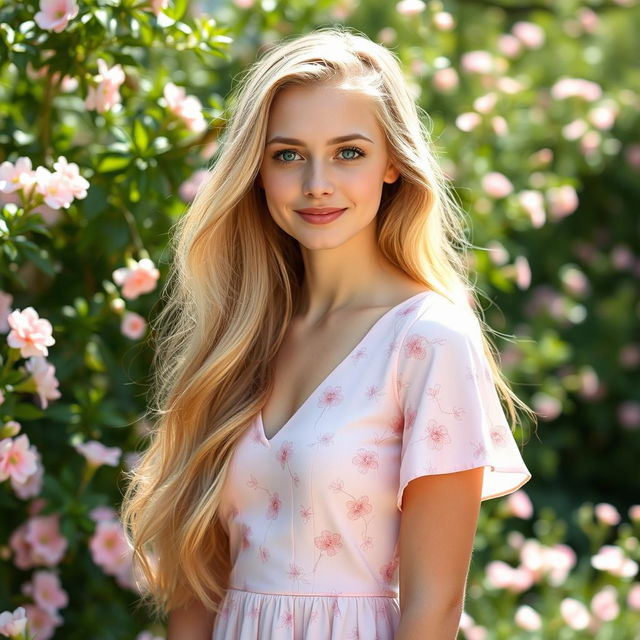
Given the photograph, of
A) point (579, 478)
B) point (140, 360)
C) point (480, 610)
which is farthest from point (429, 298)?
point (579, 478)

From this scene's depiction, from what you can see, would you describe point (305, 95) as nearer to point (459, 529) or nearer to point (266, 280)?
point (266, 280)

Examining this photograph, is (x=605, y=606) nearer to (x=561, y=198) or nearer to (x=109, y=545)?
(x=561, y=198)

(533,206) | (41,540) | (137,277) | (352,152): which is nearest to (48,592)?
(41,540)

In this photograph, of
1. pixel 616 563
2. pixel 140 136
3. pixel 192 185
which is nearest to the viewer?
pixel 140 136

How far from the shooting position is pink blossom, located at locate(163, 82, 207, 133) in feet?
8.35

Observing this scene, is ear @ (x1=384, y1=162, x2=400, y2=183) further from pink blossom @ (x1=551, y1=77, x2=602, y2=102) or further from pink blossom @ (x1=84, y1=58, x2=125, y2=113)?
pink blossom @ (x1=551, y1=77, x2=602, y2=102)

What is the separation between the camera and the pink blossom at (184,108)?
2.54 meters

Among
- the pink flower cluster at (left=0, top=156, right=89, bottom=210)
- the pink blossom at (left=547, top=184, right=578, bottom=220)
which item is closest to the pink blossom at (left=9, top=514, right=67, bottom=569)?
the pink flower cluster at (left=0, top=156, right=89, bottom=210)

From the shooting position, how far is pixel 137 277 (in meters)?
2.50

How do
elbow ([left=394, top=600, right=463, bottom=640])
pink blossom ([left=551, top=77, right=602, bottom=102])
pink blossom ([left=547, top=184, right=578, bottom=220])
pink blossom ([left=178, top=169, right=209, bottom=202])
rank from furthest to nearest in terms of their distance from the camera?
pink blossom ([left=551, top=77, right=602, bottom=102])
pink blossom ([left=547, top=184, right=578, bottom=220])
pink blossom ([left=178, top=169, right=209, bottom=202])
elbow ([left=394, top=600, right=463, bottom=640])

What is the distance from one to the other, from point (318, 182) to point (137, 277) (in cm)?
79

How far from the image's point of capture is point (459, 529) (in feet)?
5.54

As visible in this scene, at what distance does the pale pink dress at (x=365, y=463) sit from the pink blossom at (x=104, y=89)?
36.5 inches

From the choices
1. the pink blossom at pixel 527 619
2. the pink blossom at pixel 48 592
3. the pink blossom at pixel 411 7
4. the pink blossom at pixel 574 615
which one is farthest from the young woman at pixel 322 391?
the pink blossom at pixel 574 615
